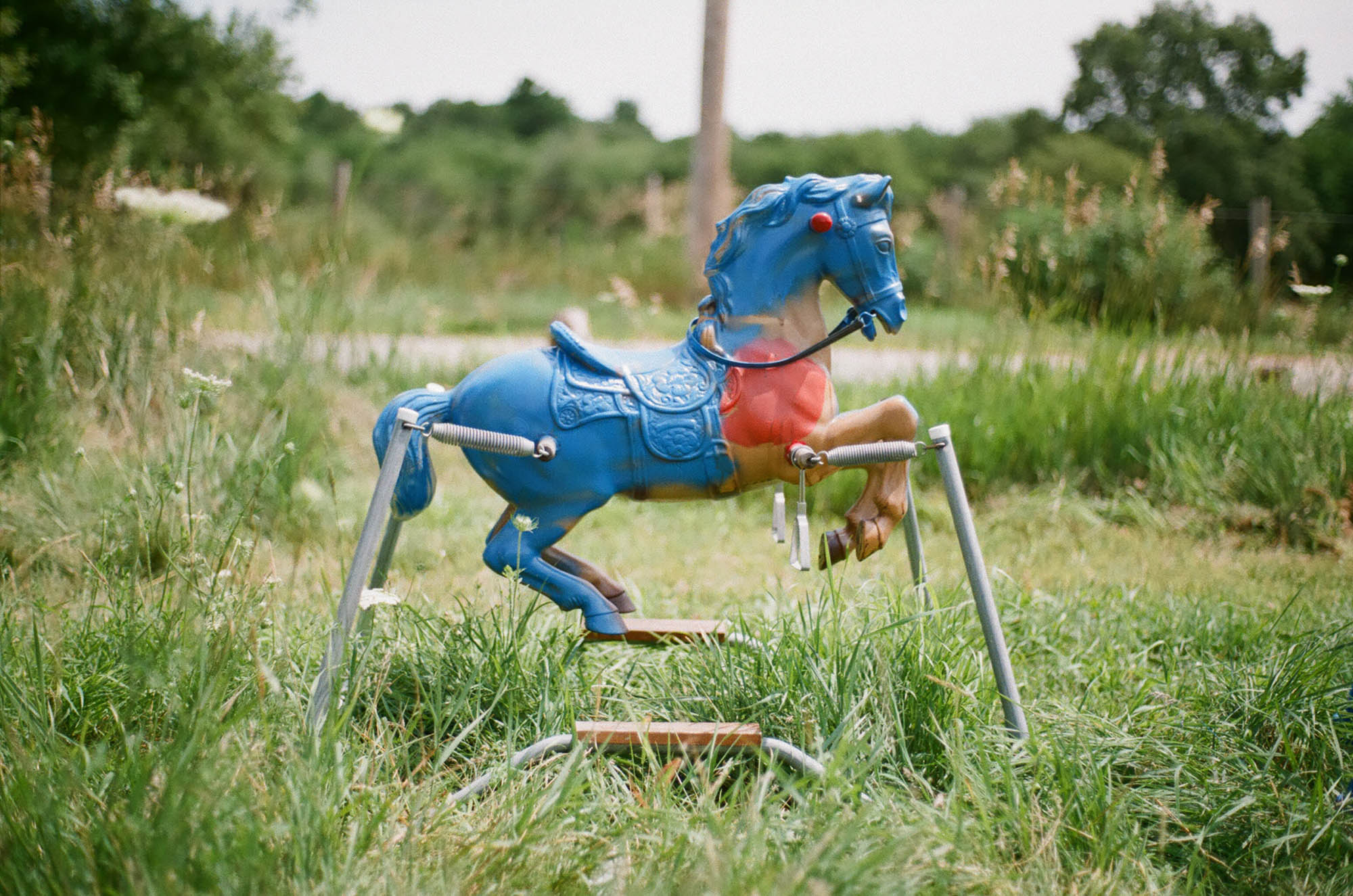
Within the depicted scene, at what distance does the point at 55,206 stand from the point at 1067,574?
475 centimetres

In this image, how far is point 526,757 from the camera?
1971 millimetres

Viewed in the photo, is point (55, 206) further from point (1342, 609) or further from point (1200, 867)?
point (1342, 609)

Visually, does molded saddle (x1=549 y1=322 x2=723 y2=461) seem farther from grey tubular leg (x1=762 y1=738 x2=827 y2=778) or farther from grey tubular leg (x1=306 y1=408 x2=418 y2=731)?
grey tubular leg (x1=762 y1=738 x2=827 y2=778)

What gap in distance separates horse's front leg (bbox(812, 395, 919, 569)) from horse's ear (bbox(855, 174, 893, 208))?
425mm

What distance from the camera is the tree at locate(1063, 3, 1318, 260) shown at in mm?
14484

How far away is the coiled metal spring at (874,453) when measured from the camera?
1962 mm

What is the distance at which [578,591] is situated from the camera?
218 cm

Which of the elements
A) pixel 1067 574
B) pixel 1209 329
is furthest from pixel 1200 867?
pixel 1209 329

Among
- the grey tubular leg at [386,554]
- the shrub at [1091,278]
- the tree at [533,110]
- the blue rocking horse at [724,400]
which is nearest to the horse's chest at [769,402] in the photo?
the blue rocking horse at [724,400]

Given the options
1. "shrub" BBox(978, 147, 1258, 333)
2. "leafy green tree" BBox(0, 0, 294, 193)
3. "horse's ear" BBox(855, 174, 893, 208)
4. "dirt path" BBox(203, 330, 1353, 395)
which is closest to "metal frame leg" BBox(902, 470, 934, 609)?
"horse's ear" BBox(855, 174, 893, 208)

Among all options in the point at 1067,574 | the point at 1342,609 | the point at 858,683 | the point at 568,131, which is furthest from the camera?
the point at 568,131

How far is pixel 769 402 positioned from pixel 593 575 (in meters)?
0.63

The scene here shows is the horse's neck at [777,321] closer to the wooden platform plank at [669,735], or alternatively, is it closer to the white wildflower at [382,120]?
the wooden platform plank at [669,735]

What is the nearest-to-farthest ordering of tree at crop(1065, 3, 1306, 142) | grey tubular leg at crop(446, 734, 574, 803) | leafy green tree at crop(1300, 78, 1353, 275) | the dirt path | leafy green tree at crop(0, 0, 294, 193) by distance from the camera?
1. grey tubular leg at crop(446, 734, 574, 803)
2. the dirt path
3. leafy green tree at crop(0, 0, 294, 193)
4. leafy green tree at crop(1300, 78, 1353, 275)
5. tree at crop(1065, 3, 1306, 142)
